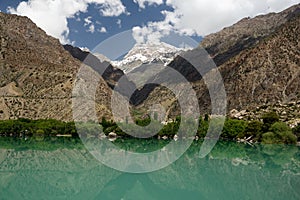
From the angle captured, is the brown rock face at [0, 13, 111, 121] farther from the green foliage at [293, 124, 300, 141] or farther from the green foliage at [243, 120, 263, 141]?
the green foliage at [293, 124, 300, 141]

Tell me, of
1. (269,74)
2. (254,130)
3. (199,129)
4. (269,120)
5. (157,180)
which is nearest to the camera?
(157,180)

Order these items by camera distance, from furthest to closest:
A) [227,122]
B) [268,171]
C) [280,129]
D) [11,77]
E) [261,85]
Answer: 1. [11,77]
2. [261,85]
3. [227,122]
4. [280,129]
5. [268,171]

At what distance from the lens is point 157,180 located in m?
35.1

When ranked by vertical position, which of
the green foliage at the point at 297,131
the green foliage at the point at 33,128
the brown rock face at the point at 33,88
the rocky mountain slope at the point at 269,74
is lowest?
the green foliage at the point at 33,128

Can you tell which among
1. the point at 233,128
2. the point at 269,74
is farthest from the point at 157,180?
the point at 269,74

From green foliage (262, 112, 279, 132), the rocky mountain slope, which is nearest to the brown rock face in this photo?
the rocky mountain slope

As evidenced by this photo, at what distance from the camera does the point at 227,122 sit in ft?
318

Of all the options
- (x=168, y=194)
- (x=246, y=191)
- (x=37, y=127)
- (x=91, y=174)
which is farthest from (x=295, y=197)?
(x=37, y=127)

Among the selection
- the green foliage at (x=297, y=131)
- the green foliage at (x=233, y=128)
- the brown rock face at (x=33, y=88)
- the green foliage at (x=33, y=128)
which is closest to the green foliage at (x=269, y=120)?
the green foliage at (x=297, y=131)

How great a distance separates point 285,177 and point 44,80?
139 meters

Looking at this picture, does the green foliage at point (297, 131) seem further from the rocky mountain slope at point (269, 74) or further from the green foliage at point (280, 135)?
the rocky mountain slope at point (269, 74)

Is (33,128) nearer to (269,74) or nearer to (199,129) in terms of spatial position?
(199,129)

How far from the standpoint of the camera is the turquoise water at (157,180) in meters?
29.1

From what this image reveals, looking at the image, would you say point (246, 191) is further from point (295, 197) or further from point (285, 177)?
point (285, 177)
